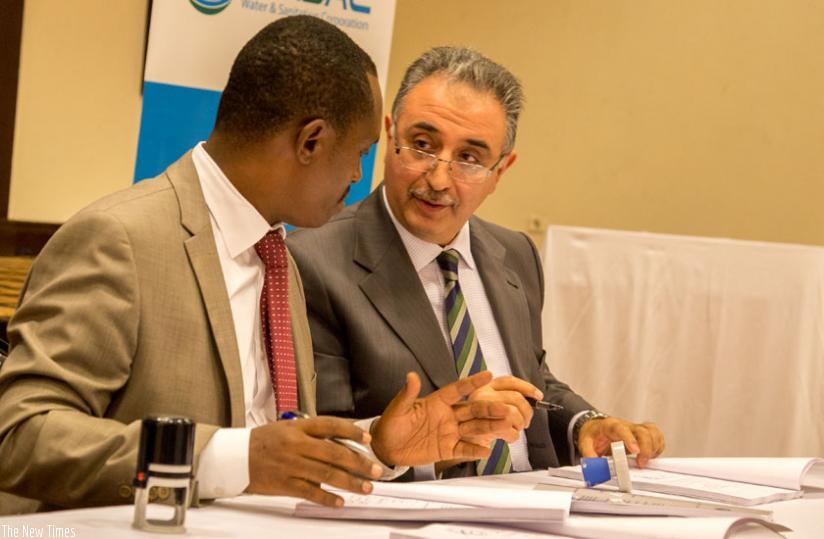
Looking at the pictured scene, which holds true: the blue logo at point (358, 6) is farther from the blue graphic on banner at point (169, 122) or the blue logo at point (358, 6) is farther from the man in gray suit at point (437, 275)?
the man in gray suit at point (437, 275)

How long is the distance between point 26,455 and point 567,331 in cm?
264

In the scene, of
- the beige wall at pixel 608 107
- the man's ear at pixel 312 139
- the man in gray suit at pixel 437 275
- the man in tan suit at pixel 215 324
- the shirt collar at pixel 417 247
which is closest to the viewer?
the man in tan suit at pixel 215 324

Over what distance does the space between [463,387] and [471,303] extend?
0.87 meters

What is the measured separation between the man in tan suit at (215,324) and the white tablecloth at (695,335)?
1.99 metres

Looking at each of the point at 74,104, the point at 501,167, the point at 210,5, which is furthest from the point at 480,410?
the point at 74,104

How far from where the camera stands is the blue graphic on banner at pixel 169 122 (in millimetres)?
3805

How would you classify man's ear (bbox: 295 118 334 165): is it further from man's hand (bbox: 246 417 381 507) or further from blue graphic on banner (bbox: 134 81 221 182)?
blue graphic on banner (bbox: 134 81 221 182)

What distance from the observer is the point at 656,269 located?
4.04 meters

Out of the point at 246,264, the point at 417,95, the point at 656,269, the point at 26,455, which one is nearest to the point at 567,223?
the point at 656,269

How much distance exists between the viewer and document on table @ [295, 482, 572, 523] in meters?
1.56

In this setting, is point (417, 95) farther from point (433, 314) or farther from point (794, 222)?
point (794, 222)

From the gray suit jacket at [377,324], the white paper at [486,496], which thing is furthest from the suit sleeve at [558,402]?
the white paper at [486,496]

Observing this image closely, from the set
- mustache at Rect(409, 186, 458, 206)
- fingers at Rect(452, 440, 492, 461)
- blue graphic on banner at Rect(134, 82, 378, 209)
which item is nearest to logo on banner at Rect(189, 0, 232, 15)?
blue graphic on banner at Rect(134, 82, 378, 209)

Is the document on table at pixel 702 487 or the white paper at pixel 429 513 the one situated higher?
the white paper at pixel 429 513
